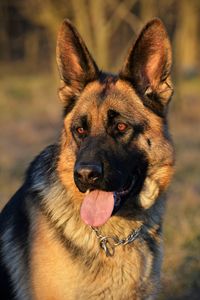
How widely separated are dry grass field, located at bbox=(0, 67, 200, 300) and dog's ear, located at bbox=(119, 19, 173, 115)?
3.12 ft

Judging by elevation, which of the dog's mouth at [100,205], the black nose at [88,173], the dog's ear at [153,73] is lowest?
the dog's mouth at [100,205]

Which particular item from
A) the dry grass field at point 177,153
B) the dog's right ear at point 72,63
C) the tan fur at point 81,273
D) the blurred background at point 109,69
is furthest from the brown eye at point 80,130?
the blurred background at point 109,69

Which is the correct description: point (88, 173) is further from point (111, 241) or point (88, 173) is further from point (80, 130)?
point (111, 241)

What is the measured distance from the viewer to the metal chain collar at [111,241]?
4344 mm

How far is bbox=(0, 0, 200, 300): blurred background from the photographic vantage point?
23.0 ft

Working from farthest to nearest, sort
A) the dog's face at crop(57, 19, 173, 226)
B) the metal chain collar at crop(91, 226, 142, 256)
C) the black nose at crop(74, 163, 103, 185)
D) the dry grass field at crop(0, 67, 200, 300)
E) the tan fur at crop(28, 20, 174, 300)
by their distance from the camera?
the dry grass field at crop(0, 67, 200, 300), the metal chain collar at crop(91, 226, 142, 256), the dog's face at crop(57, 19, 173, 226), the tan fur at crop(28, 20, 174, 300), the black nose at crop(74, 163, 103, 185)

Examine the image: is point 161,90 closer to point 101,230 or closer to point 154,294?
point 101,230

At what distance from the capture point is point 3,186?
9773 millimetres

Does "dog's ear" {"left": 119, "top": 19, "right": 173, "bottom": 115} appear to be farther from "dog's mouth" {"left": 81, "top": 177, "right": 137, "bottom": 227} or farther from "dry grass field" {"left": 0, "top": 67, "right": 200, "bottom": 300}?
"dry grass field" {"left": 0, "top": 67, "right": 200, "bottom": 300}

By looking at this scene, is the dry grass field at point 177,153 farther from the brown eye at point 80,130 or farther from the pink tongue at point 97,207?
the pink tongue at point 97,207

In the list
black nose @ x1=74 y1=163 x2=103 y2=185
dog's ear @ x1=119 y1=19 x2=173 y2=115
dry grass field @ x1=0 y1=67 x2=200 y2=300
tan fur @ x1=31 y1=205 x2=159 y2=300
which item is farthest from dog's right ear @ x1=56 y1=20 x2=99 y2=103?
tan fur @ x1=31 y1=205 x2=159 y2=300

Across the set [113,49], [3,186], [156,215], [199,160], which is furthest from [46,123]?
[113,49]

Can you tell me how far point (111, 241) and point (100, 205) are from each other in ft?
1.03

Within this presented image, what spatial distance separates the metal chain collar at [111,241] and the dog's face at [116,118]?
0.61ft
